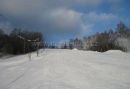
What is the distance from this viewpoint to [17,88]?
17047 mm

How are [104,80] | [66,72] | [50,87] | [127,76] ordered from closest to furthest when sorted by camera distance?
[50,87], [104,80], [127,76], [66,72]

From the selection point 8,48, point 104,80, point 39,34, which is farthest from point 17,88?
point 39,34

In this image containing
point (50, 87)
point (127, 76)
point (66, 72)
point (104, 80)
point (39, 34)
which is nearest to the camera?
point (50, 87)

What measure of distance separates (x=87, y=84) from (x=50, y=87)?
2465 millimetres

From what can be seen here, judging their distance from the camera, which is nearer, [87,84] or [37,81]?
[87,84]

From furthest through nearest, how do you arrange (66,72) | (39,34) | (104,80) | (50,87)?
(39,34), (66,72), (104,80), (50,87)

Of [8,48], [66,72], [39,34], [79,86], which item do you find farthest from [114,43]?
[79,86]

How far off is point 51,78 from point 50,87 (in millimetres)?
3239

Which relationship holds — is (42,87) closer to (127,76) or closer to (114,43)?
(127,76)

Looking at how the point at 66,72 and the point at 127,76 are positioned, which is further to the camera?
the point at 66,72

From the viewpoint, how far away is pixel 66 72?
22328 mm

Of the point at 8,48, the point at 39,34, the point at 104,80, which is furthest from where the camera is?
the point at 39,34

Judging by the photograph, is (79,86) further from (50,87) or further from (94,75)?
(94,75)

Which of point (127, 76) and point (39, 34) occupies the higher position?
point (39, 34)
